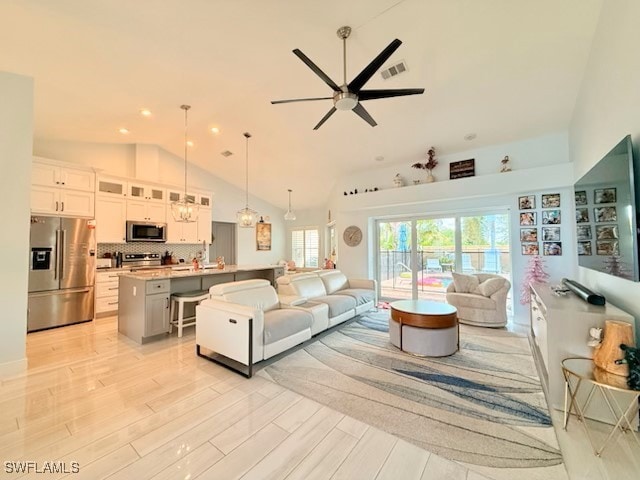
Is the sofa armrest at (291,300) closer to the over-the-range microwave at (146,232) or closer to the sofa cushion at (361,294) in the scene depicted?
the sofa cushion at (361,294)

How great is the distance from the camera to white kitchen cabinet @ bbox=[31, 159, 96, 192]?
436 centimetres

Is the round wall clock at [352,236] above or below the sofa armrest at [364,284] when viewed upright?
above

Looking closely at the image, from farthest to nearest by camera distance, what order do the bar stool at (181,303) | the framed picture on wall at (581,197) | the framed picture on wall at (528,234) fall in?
the framed picture on wall at (528,234), the bar stool at (181,303), the framed picture on wall at (581,197)

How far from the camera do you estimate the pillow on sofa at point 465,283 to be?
4853 mm

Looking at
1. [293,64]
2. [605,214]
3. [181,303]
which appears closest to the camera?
[605,214]

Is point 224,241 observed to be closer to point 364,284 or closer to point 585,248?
point 364,284

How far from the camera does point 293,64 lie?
340cm

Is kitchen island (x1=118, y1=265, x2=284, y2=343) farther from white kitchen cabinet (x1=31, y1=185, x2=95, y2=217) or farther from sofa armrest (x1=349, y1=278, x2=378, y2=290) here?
sofa armrest (x1=349, y1=278, x2=378, y2=290)

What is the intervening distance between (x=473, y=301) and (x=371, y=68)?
4.00m

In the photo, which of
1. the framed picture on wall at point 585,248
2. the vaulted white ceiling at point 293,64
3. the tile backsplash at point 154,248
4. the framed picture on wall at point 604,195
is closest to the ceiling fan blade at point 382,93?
the vaulted white ceiling at point 293,64

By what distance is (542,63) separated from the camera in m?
3.17

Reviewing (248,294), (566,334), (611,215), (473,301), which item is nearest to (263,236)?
(248,294)

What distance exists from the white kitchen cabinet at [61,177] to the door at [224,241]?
316 cm

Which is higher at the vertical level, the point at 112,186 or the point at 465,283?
the point at 112,186
